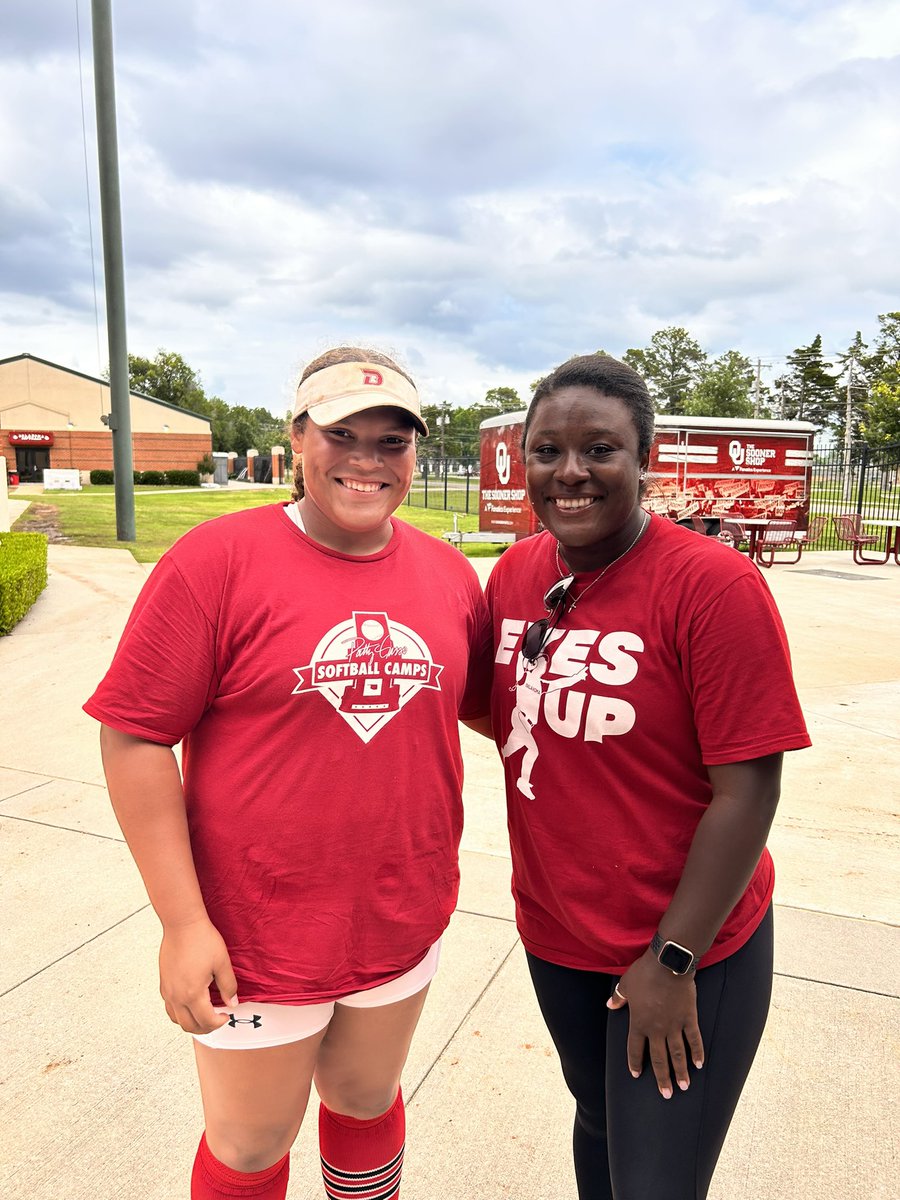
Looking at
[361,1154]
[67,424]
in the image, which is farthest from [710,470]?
[67,424]

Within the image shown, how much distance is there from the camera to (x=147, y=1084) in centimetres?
232

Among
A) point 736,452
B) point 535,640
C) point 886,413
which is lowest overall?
point 535,640

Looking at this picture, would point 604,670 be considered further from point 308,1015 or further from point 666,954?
point 308,1015

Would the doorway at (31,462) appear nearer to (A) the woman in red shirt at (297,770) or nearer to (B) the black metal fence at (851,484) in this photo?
(B) the black metal fence at (851,484)

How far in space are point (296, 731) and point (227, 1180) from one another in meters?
0.90

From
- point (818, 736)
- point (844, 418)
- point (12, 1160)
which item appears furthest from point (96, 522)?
point (844, 418)

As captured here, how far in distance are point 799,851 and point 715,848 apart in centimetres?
286

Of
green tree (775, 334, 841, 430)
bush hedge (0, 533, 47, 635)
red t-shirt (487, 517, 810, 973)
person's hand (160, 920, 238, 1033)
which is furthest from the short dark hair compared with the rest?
green tree (775, 334, 841, 430)

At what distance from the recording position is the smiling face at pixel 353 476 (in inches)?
61.2

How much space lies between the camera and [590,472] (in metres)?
1.52

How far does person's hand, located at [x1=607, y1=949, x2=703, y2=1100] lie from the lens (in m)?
1.36

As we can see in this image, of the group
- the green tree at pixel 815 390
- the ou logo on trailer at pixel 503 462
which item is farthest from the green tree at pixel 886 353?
the ou logo on trailer at pixel 503 462

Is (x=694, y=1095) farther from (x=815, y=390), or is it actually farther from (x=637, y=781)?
(x=815, y=390)

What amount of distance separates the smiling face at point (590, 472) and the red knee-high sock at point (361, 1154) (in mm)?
1266
